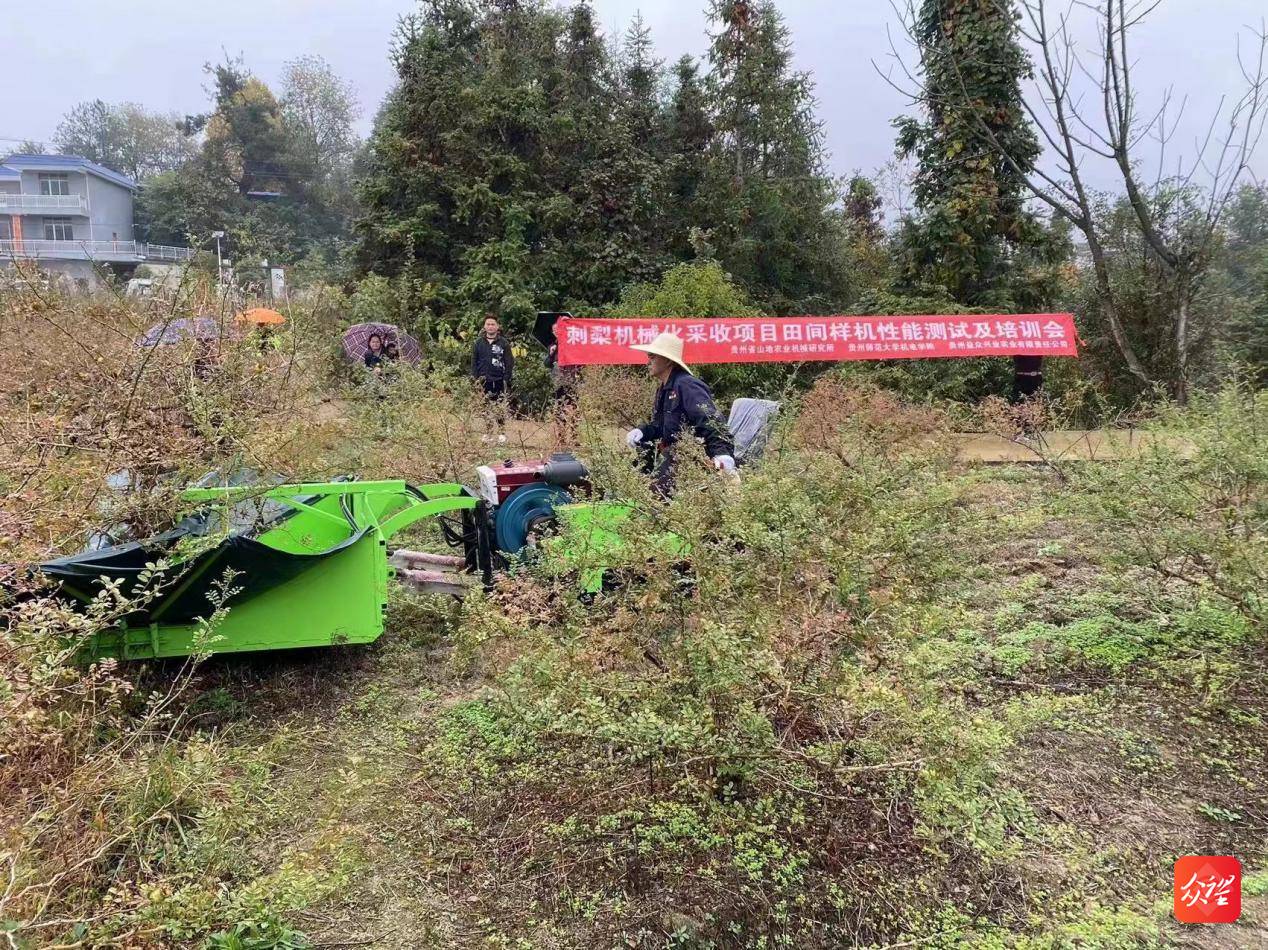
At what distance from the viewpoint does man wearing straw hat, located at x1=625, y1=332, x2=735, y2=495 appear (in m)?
4.14

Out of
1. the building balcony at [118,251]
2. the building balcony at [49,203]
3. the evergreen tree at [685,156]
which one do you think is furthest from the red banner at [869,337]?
the building balcony at [49,203]

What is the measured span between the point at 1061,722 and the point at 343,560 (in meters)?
3.02

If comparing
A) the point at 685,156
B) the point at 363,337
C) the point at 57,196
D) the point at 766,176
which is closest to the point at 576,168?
the point at 685,156

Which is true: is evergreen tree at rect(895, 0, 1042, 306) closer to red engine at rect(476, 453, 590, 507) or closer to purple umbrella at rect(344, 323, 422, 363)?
purple umbrella at rect(344, 323, 422, 363)

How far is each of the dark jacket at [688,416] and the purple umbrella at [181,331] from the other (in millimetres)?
2326

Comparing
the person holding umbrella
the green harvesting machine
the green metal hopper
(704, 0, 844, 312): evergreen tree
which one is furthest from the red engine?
(704, 0, 844, 312): evergreen tree

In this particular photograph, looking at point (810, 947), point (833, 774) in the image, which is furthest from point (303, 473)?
point (810, 947)

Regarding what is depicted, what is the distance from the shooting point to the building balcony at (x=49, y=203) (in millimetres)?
43941

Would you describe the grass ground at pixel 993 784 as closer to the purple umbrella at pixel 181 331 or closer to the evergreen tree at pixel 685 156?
the purple umbrella at pixel 181 331

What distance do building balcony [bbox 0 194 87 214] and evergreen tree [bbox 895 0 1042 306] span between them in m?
47.7

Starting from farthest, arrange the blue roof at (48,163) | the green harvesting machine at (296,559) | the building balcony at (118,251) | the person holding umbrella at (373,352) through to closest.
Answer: the blue roof at (48,163), the building balcony at (118,251), the person holding umbrella at (373,352), the green harvesting machine at (296,559)

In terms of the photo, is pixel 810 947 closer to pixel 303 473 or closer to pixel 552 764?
pixel 552 764

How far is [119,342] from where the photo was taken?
14.3ft


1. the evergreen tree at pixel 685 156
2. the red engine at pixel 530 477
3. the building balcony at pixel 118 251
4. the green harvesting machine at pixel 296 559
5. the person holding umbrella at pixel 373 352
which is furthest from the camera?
the building balcony at pixel 118 251
